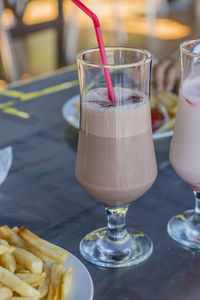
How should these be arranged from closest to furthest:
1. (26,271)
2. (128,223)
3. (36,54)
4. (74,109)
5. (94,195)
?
1. (26,271)
2. (94,195)
3. (128,223)
4. (74,109)
5. (36,54)

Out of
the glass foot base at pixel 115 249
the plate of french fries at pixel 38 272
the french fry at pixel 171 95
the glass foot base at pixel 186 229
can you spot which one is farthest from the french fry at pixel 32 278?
the french fry at pixel 171 95

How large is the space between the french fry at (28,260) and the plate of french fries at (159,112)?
0.53 m

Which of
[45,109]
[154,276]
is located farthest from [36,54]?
[154,276]

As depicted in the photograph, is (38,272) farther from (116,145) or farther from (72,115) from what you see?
(72,115)

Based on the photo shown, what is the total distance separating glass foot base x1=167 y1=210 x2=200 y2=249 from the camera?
2.64 feet

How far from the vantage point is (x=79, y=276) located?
0.66 meters

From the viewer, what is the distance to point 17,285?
1.96 feet

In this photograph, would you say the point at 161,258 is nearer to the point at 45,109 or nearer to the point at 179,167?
the point at 179,167

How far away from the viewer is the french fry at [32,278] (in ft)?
2.02

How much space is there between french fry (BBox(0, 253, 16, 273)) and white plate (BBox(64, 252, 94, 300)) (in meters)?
0.08

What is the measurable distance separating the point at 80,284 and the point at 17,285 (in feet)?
0.29

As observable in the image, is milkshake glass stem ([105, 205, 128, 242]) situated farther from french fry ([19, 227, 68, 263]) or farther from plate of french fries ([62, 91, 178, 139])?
plate of french fries ([62, 91, 178, 139])

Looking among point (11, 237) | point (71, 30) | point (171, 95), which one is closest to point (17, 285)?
point (11, 237)

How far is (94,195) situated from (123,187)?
5cm
